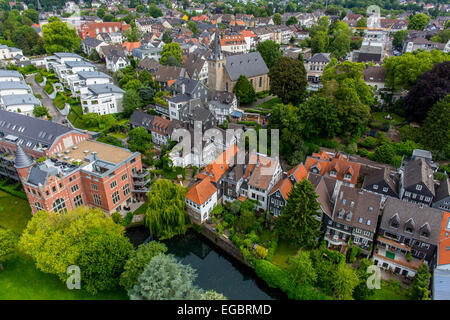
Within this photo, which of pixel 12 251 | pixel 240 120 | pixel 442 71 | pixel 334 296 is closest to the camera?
pixel 334 296

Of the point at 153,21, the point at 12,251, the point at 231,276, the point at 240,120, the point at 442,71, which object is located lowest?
the point at 231,276

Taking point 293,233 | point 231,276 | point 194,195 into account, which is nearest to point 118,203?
point 194,195

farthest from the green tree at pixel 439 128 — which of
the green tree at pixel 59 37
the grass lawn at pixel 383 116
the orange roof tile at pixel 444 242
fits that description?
the green tree at pixel 59 37

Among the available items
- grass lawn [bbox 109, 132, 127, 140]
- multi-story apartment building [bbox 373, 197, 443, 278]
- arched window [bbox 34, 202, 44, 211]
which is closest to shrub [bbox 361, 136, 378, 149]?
multi-story apartment building [bbox 373, 197, 443, 278]

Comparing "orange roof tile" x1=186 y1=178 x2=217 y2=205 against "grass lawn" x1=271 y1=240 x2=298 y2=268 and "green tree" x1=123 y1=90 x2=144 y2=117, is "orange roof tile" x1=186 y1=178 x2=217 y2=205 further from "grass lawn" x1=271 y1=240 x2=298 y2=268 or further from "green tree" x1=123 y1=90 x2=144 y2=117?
"green tree" x1=123 y1=90 x2=144 y2=117

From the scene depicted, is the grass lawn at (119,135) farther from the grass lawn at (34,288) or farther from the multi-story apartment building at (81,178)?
the grass lawn at (34,288)

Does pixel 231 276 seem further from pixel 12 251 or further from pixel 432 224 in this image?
pixel 12 251
